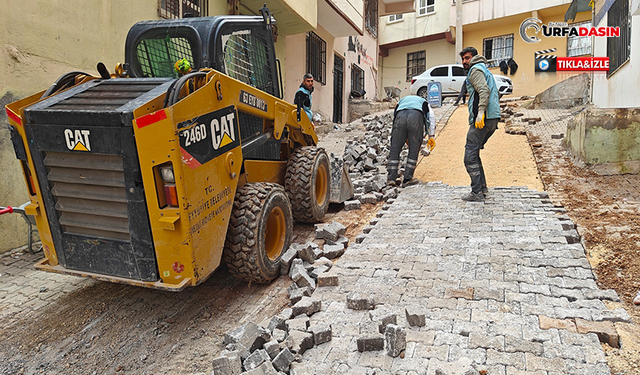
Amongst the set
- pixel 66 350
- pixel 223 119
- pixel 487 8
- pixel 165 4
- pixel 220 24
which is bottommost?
pixel 66 350

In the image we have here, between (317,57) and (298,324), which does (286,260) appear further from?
(317,57)

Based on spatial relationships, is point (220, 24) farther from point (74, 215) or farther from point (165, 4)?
point (165, 4)

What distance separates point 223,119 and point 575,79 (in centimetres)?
1386

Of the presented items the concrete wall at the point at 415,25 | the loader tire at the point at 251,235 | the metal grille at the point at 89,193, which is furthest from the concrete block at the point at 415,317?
the concrete wall at the point at 415,25

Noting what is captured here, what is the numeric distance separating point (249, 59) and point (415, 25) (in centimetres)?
2258

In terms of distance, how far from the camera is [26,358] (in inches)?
117

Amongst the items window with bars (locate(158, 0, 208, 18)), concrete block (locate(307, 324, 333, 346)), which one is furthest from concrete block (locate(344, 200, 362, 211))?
window with bars (locate(158, 0, 208, 18))

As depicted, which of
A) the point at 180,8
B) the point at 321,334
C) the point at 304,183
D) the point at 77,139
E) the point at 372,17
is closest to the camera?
the point at 321,334

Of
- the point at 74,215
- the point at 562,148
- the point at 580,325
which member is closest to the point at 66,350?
the point at 74,215

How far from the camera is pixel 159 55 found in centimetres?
418

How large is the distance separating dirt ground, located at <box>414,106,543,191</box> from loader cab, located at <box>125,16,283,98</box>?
13.5ft

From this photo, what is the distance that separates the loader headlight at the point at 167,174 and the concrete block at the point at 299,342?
1.33 meters

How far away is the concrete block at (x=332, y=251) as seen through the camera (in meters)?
4.37

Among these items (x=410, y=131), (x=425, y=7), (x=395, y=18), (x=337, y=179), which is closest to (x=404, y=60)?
(x=395, y=18)
